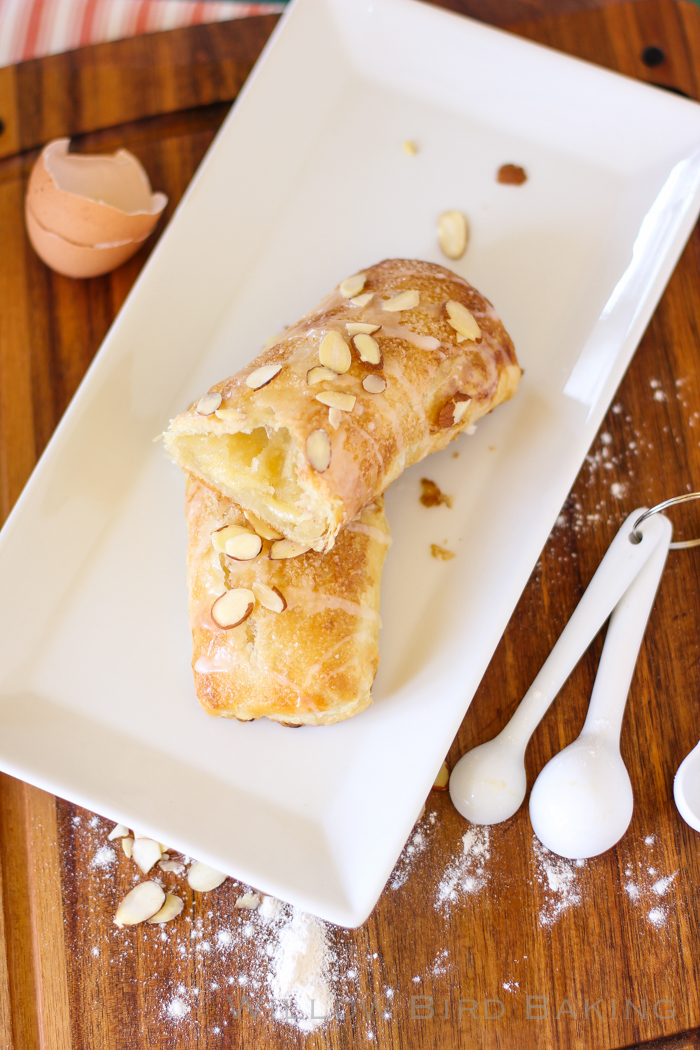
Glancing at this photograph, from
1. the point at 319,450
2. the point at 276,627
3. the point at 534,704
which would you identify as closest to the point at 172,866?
the point at 276,627

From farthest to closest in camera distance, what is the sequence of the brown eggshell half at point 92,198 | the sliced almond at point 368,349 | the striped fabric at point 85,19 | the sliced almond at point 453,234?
the striped fabric at point 85,19
the sliced almond at point 453,234
the brown eggshell half at point 92,198
the sliced almond at point 368,349

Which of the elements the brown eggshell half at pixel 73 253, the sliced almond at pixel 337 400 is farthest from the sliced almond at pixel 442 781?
the brown eggshell half at pixel 73 253

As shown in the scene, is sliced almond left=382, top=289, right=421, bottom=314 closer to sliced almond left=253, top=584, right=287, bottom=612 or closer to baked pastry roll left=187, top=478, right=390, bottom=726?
baked pastry roll left=187, top=478, right=390, bottom=726

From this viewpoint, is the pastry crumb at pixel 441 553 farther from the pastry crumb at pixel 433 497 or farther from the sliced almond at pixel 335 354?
the sliced almond at pixel 335 354

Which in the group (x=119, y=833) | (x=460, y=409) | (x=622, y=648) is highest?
(x=460, y=409)

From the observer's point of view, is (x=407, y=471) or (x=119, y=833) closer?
(x=119, y=833)

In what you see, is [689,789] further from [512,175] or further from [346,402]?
[512,175]

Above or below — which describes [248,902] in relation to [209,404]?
below
